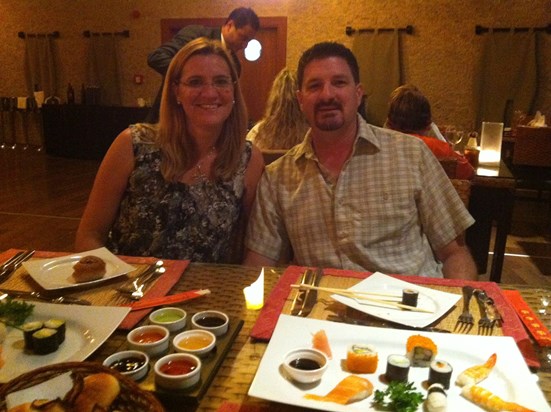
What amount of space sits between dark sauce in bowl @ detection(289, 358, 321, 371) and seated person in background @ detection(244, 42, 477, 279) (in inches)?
30.6

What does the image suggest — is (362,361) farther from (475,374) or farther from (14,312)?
(14,312)

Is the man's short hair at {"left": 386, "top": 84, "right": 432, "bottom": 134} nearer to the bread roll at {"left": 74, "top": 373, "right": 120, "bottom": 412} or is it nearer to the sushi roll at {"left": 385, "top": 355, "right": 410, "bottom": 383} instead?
the sushi roll at {"left": 385, "top": 355, "right": 410, "bottom": 383}

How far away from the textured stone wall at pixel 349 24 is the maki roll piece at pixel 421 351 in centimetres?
608

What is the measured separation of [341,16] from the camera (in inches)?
264

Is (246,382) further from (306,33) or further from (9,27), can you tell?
(9,27)

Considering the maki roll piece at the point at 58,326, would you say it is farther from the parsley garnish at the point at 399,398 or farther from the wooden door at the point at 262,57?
the wooden door at the point at 262,57

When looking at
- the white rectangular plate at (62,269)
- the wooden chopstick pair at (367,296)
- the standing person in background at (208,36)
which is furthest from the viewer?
the standing person in background at (208,36)

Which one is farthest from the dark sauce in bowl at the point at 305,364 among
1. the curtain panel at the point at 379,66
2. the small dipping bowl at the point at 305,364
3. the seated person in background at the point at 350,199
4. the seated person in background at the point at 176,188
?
the curtain panel at the point at 379,66

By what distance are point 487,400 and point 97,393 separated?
2.14 feet

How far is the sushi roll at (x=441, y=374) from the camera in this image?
0.91 meters

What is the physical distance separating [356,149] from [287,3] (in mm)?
5673

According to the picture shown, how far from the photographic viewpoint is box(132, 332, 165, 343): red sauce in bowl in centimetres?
104

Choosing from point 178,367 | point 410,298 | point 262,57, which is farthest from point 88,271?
point 262,57

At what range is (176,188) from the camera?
1858 millimetres
